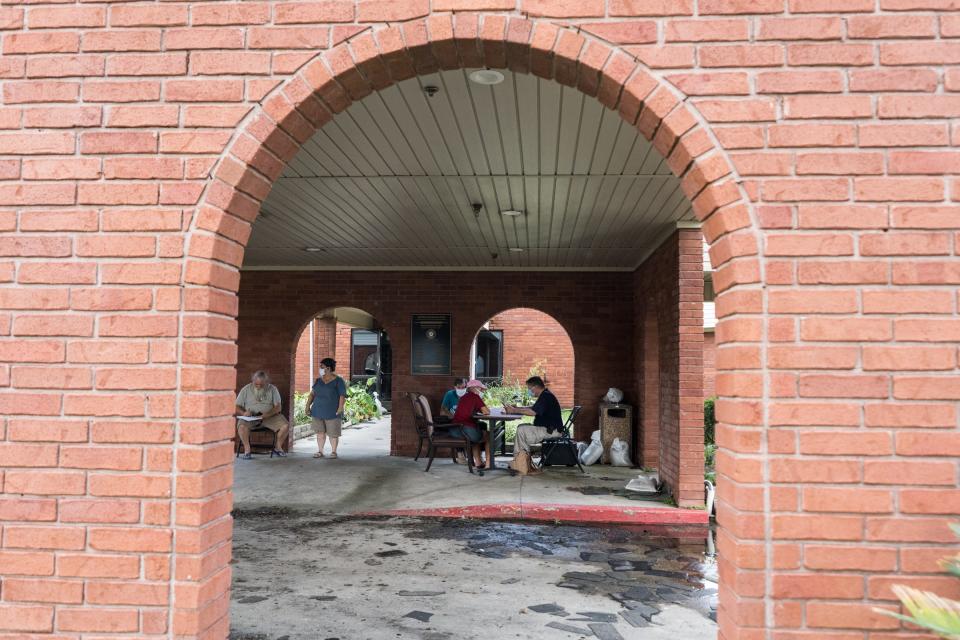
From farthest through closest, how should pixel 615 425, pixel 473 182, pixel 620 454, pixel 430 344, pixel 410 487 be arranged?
pixel 430 344 → pixel 615 425 → pixel 620 454 → pixel 410 487 → pixel 473 182

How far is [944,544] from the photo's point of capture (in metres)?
2.12

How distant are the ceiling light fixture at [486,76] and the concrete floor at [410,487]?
15.5ft

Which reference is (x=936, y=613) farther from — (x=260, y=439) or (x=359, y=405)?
→ (x=359, y=405)

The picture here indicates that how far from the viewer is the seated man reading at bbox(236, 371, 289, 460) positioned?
1094cm

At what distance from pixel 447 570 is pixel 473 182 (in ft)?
10.9

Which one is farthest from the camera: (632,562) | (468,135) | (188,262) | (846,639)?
(632,562)

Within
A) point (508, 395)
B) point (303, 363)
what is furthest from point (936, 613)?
point (303, 363)

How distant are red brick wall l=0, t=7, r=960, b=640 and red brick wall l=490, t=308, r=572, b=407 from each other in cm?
1609

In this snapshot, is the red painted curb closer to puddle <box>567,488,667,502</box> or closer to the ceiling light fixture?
puddle <box>567,488,667,502</box>

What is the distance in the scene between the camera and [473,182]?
628 centimetres

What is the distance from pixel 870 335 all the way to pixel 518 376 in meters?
16.5

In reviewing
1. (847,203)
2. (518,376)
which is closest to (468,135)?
(847,203)

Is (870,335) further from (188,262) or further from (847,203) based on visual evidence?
(188,262)

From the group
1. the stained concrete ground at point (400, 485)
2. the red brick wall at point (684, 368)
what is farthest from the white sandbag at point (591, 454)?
the red brick wall at point (684, 368)
